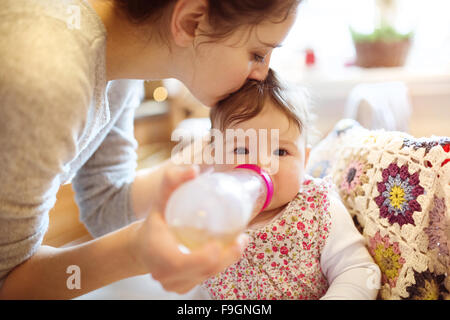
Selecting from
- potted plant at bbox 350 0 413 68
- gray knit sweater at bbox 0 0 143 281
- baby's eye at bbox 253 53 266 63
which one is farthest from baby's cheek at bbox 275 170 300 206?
potted plant at bbox 350 0 413 68

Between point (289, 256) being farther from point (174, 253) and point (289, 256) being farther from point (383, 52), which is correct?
point (383, 52)

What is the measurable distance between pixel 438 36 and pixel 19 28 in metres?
2.11

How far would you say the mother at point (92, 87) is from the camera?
54cm

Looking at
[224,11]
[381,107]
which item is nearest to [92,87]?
[224,11]

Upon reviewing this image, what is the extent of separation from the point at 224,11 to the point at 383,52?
140 cm

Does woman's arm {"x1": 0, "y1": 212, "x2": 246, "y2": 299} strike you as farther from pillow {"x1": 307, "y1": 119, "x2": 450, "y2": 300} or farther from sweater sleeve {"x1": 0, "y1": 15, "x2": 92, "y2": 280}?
pillow {"x1": 307, "y1": 119, "x2": 450, "y2": 300}

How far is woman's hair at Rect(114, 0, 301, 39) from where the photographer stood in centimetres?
66

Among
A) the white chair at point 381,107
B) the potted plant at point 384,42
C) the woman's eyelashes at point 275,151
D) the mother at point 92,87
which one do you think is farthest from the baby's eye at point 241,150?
the potted plant at point 384,42

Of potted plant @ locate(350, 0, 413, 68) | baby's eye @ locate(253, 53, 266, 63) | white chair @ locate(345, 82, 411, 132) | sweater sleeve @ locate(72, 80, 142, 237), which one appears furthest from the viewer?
potted plant @ locate(350, 0, 413, 68)

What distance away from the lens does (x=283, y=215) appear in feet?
2.61

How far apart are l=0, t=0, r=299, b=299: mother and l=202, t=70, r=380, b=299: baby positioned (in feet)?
0.20

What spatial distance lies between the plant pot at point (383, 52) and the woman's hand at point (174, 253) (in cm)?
161

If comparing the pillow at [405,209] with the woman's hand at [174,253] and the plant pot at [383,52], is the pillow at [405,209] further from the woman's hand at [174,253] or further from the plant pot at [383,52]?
the plant pot at [383,52]
